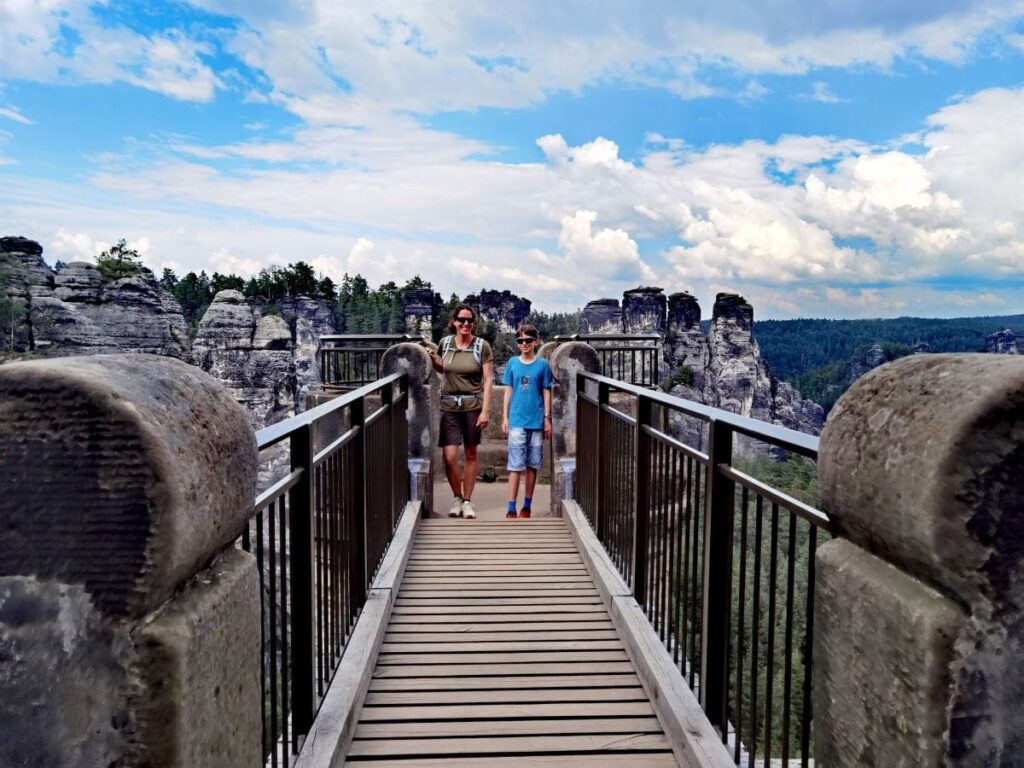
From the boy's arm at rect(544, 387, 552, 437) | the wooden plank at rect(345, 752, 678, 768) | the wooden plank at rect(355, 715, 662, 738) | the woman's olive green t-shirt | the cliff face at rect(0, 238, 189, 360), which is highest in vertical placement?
the cliff face at rect(0, 238, 189, 360)

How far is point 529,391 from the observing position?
618 centimetres

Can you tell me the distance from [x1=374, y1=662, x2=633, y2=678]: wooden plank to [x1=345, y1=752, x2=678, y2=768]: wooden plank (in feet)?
2.25

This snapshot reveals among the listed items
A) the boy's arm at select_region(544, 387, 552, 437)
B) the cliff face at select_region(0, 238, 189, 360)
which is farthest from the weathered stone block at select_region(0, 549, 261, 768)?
the cliff face at select_region(0, 238, 189, 360)

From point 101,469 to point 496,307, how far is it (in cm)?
8916

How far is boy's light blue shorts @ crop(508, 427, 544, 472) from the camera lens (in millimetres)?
6262

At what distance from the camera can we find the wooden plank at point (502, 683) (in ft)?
11.2

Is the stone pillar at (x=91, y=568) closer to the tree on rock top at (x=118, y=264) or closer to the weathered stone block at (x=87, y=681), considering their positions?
the weathered stone block at (x=87, y=681)

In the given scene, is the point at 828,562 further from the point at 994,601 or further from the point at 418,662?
the point at 418,662

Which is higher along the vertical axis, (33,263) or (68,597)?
(33,263)

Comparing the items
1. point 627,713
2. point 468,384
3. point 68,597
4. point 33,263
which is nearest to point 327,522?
point 627,713

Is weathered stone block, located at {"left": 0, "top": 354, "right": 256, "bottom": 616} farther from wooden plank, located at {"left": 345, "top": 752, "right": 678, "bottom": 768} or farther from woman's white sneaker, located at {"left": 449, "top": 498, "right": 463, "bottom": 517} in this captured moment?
woman's white sneaker, located at {"left": 449, "top": 498, "right": 463, "bottom": 517}

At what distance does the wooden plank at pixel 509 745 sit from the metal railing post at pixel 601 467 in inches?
87.7

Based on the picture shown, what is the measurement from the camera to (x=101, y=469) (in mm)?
1160

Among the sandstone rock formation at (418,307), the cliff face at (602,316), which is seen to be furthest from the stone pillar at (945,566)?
the cliff face at (602,316)
